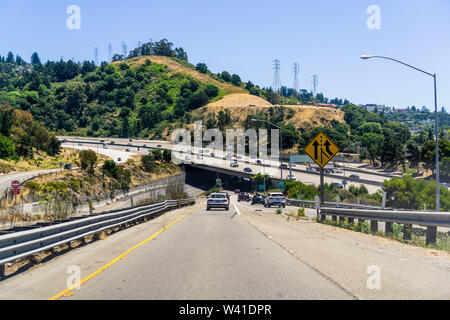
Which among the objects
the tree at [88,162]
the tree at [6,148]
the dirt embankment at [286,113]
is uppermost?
the dirt embankment at [286,113]

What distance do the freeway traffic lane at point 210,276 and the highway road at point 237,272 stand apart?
2cm

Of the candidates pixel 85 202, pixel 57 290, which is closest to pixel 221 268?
pixel 57 290

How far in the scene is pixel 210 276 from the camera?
8.94 metres

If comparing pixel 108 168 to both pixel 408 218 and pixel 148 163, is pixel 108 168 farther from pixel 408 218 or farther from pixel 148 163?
pixel 408 218

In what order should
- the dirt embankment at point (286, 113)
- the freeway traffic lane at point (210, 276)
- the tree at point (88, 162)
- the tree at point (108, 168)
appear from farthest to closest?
1. the dirt embankment at point (286, 113)
2. the tree at point (108, 168)
3. the tree at point (88, 162)
4. the freeway traffic lane at point (210, 276)

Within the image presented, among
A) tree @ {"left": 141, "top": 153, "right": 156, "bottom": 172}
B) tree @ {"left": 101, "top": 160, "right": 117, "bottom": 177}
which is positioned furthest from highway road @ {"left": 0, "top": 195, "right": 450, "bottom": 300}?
tree @ {"left": 141, "top": 153, "right": 156, "bottom": 172}

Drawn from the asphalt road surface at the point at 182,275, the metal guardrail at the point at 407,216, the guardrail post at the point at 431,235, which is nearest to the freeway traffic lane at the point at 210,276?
the asphalt road surface at the point at 182,275

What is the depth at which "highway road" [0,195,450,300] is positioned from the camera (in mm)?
7551

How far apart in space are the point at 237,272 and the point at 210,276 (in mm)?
663

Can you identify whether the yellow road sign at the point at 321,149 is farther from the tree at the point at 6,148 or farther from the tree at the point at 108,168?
the tree at the point at 108,168

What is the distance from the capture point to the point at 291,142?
414ft

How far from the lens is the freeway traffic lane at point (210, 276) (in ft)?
24.4

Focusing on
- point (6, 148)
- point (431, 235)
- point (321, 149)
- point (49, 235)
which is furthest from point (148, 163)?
point (431, 235)
